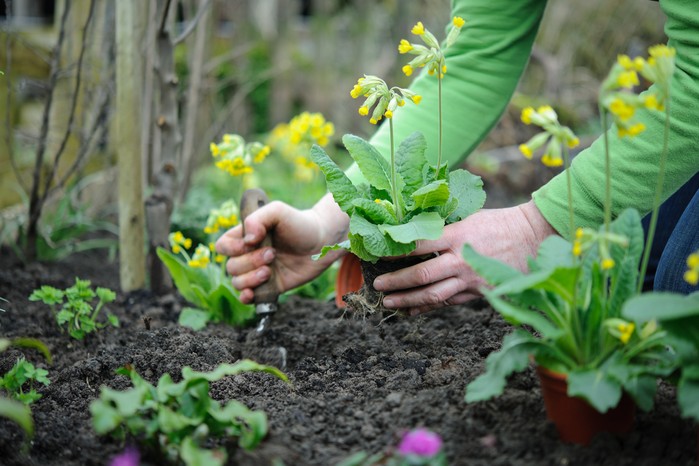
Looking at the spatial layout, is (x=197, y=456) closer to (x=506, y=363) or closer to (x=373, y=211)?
(x=506, y=363)

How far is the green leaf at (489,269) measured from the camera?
4.32ft

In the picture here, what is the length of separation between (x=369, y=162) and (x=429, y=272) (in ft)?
1.12

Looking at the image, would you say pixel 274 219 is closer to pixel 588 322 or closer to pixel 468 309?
pixel 468 309

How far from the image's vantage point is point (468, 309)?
240 cm

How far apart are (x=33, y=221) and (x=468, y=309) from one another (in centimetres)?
180

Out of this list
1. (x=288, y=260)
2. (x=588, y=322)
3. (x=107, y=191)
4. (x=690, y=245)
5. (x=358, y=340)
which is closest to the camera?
(x=588, y=322)

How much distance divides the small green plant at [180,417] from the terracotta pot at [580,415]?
21.2 inches

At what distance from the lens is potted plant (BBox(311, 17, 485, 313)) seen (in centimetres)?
169

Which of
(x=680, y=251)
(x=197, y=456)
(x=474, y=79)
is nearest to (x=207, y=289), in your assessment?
(x=474, y=79)

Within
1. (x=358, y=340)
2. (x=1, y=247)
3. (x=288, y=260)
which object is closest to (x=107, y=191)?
(x=1, y=247)

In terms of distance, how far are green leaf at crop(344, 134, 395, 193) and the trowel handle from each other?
45 centimetres

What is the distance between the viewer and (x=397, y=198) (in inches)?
72.3

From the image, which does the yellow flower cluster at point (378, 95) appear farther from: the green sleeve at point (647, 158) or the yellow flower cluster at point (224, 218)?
the yellow flower cluster at point (224, 218)

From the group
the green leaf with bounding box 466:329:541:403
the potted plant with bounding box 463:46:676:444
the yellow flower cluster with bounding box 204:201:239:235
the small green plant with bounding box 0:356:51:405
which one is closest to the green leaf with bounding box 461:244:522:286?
the potted plant with bounding box 463:46:676:444
